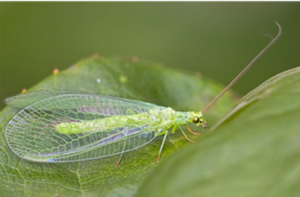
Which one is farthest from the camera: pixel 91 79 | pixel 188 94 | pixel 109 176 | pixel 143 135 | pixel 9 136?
pixel 188 94

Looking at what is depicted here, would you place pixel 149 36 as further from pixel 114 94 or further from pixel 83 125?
pixel 83 125

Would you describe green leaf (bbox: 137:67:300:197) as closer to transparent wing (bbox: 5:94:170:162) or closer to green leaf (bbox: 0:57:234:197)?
green leaf (bbox: 0:57:234:197)

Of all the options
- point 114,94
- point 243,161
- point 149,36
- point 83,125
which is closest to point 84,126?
point 83,125

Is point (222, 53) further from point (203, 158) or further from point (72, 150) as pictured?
point (203, 158)

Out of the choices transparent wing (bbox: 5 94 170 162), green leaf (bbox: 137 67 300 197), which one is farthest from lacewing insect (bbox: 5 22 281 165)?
green leaf (bbox: 137 67 300 197)

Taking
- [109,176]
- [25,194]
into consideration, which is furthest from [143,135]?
[25,194]

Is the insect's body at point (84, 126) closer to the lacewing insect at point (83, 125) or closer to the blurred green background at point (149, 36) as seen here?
the lacewing insect at point (83, 125)
